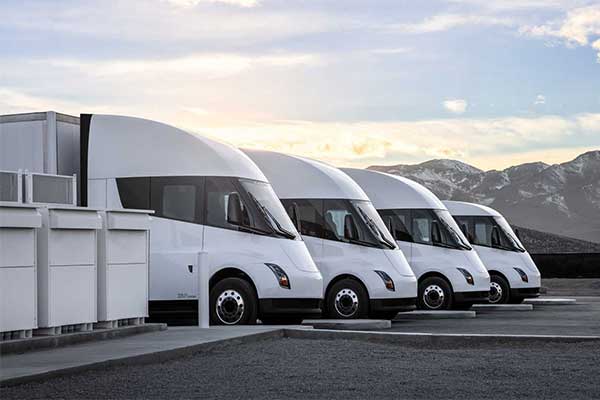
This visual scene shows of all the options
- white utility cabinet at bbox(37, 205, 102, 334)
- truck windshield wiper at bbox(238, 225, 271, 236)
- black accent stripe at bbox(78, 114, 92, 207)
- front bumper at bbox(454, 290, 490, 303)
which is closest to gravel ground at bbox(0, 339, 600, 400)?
white utility cabinet at bbox(37, 205, 102, 334)

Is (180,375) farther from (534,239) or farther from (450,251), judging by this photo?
(534,239)

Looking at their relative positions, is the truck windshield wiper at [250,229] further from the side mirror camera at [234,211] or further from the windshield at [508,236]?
the windshield at [508,236]

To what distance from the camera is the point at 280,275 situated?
768 inches

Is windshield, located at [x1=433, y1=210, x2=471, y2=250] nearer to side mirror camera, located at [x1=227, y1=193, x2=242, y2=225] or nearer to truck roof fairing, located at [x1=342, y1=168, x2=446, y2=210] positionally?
truck roof fairing, located at [x1=342, y1=168, x2=446, y2=210]

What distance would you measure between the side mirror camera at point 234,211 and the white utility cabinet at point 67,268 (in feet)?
13.6

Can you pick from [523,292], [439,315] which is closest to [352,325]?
[439,315]

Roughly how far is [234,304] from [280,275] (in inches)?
32.0

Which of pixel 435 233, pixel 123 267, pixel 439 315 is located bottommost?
pixel 439 315

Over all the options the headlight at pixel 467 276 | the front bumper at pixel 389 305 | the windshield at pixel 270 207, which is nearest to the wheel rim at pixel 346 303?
the front bumper at pixel 389 305

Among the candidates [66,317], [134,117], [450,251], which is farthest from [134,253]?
[450,251]

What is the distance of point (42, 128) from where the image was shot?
1941 cm

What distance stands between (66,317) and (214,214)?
201 inches

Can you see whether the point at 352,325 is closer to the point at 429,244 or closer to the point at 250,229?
the point at 250,229

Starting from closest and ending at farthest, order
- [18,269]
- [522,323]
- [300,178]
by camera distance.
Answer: [18,269]
[522,323]
[300,178]
